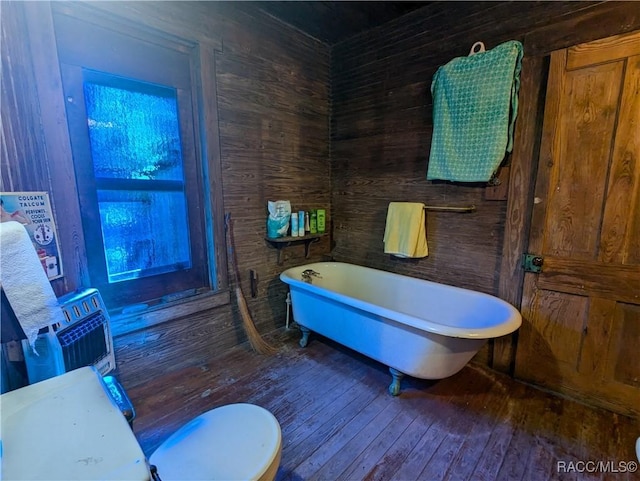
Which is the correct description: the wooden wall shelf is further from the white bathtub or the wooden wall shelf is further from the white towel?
the white towel

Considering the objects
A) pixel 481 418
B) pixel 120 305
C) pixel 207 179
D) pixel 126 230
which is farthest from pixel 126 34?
pixel 481 418

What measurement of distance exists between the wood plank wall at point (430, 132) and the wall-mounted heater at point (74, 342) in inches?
77.4

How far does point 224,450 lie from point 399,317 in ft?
3.31

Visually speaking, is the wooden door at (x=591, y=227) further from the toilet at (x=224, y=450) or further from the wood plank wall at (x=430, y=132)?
the toilet at (x=224, y=450)

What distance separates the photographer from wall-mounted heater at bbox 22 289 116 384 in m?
1.22

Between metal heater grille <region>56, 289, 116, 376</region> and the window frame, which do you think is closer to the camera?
A: metal heater grille <region>56, 289, 116, 376</region>

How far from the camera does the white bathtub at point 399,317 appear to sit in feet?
5.16

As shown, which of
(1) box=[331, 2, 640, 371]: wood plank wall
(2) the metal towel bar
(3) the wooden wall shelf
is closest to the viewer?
(1) box=[331, 2, 640, 371]: wood plank wall

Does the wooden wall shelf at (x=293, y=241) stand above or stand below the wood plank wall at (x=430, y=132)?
below

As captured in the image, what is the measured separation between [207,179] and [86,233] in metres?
0.76

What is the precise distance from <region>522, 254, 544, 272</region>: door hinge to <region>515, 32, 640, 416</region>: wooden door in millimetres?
29

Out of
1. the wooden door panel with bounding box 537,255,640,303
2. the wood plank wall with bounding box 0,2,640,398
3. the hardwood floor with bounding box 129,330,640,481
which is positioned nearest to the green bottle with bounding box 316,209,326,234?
the wood plank wall with bounding box 0,2,640,398

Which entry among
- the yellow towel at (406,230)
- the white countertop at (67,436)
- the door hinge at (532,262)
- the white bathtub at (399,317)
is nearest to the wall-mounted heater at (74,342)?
the white countertop at (67,436)

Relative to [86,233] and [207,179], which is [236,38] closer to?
[207,179]
